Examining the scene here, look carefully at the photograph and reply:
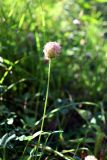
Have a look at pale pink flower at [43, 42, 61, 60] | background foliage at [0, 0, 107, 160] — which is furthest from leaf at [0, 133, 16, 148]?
pale pink flower at [43, 42, 61, 60]

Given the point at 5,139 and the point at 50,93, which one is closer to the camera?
the point at 5,139

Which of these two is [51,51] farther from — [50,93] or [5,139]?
[50,93]

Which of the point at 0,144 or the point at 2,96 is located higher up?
the point at 2,96

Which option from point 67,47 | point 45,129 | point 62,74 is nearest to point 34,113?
point 45,129

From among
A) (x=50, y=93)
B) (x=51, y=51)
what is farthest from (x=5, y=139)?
(x=50, y=93)

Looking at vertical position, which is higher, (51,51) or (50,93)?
(51,51)

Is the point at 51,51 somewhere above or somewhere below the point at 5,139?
above

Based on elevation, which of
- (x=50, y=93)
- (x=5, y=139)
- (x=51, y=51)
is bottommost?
(x=5, y=139)

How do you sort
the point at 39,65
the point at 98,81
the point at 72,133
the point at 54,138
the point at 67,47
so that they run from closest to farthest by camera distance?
the point at 54,138 → the point at 72,133 → the point at 39,65 → the point at 98,81 → the point at 67,47

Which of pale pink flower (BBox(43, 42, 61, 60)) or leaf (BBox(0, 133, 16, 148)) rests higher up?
pale pink flower (BBox(43, 42, 61, 60))

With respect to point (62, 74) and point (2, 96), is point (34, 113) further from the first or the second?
point (62, 74)

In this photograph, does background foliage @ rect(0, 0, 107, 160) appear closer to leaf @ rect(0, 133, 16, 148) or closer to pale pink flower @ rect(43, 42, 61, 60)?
leaf @ rect(0, 133, 16, 148)
